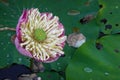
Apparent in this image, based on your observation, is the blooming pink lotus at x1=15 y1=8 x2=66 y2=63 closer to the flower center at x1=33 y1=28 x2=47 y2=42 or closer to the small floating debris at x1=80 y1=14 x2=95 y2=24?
the flower center at x1=33 y1=28 x2=47 y2=42

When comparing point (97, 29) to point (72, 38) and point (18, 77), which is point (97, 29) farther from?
point (18, 77)

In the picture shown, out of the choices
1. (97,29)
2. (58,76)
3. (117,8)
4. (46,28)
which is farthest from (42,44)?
(117,8)

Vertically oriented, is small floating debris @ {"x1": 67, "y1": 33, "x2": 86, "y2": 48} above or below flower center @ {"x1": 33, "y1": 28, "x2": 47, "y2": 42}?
below

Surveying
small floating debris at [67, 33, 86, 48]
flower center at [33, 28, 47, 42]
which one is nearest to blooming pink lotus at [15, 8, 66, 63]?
flower center at [33, 28, 47, 42]

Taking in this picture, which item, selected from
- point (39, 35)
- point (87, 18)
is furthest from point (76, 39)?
point (39, 35)

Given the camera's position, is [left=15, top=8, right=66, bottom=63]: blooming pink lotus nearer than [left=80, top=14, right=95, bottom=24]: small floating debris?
Yes

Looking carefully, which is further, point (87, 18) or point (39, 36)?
point (87, 18)

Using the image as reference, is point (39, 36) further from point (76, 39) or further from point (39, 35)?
point (76, 39)
